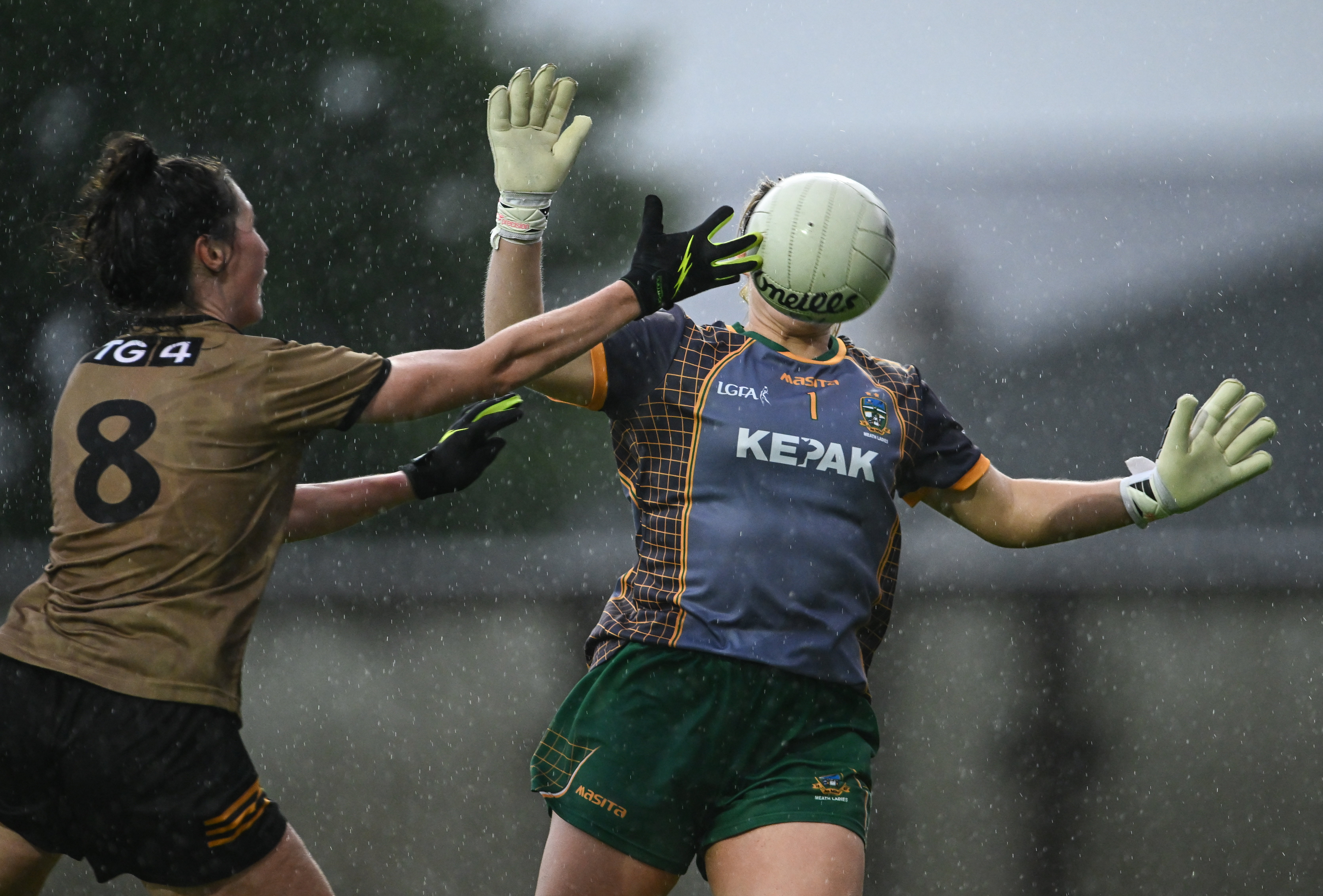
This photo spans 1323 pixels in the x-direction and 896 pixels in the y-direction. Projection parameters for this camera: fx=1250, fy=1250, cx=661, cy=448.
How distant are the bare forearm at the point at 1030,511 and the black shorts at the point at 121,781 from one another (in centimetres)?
173

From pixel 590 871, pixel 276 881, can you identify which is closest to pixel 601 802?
pixel 590 871

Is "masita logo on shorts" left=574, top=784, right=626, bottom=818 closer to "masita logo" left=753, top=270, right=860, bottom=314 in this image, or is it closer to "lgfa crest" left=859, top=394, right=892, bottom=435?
"lgfa crest" left=859, top=394, right=892, bottom=435

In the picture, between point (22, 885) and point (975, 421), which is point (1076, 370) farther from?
point (22, 885)

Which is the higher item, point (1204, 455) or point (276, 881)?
point (1204, 455)

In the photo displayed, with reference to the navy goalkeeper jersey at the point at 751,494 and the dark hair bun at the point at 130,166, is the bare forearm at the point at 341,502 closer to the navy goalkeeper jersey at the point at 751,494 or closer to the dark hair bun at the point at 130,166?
the navy goalkeeper jersey at the point at 751,494

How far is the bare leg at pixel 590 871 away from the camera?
2.58m

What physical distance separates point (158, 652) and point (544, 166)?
1.28 metres

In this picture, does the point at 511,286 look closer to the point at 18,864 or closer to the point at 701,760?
the point at 701,760

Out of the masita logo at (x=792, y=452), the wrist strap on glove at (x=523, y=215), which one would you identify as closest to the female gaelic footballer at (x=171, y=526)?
the wrist strap on glove at (x=523, y=215)

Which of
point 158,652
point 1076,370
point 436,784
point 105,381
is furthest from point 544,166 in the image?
point 1076,370

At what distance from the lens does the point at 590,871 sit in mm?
2586

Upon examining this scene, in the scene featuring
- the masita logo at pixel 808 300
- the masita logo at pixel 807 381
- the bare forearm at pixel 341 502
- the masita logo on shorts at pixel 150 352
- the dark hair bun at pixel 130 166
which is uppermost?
the dark hair bun at pixel 130 166

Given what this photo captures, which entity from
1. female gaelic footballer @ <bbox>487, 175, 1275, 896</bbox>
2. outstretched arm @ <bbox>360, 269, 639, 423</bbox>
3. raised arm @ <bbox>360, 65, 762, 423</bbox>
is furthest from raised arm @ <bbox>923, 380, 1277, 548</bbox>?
outstretched arm @ <bbox>360, 269, 639, 423</bbox>

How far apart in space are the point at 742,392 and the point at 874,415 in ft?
1.00
